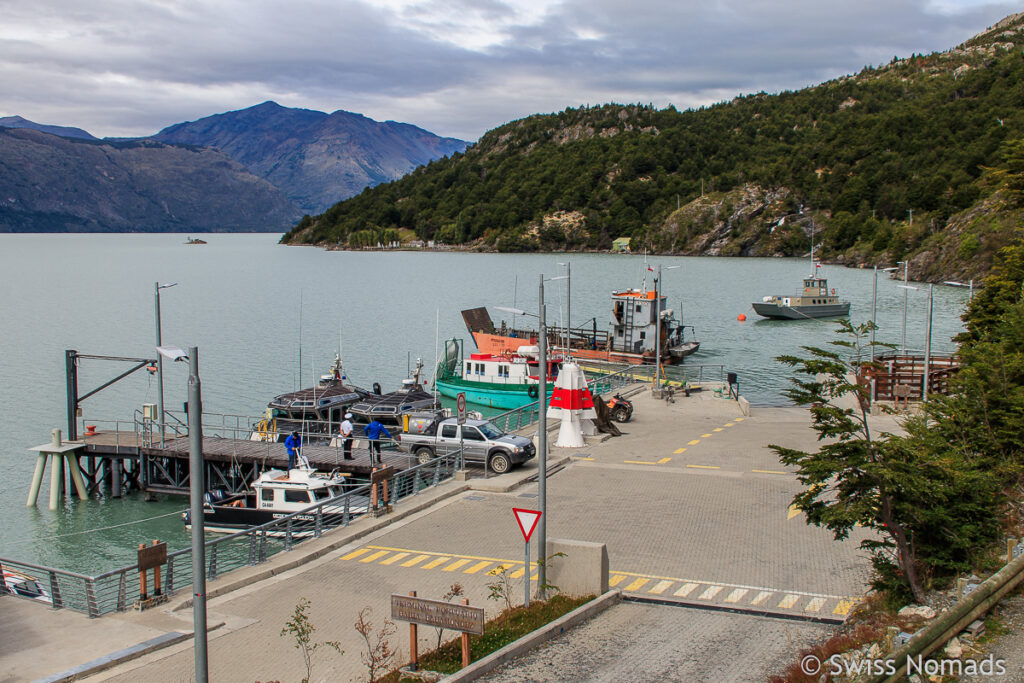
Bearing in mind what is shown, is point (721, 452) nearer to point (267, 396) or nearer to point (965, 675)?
point (965, 675)

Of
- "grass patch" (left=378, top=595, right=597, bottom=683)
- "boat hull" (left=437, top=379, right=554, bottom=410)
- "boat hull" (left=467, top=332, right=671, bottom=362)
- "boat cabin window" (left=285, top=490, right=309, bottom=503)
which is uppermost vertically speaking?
"grass patch" (left=378, top=595, right=597, bottom=683)

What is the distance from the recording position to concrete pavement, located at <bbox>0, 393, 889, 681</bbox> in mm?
14562

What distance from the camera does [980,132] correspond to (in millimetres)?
192750

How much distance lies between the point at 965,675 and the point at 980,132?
21300 cm

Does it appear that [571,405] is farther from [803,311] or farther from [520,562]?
[803,311]

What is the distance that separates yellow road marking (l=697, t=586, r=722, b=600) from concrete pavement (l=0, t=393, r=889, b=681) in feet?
0.10

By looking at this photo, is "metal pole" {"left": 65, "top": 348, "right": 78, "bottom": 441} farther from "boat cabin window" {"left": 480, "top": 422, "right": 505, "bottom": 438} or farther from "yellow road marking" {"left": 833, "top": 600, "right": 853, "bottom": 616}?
"yellow road marking" {"left": 833, "top": 600, "right": 853, "bottom": 616}

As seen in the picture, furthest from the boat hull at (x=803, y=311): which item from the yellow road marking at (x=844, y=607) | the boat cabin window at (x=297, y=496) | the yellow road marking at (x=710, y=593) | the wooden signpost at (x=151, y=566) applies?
the wooden signpost at (x=151, y=566)

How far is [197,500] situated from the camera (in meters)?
9.60

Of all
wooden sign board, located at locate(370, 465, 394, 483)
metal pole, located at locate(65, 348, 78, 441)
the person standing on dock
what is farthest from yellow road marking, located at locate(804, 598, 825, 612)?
metal pole, located at locate(65, 348, 78, 441)

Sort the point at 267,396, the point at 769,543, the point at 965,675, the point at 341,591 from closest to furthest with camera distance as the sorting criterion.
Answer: the point at 965,675 < the point at 341,591 < the point at 769,543 < the point at 267,396

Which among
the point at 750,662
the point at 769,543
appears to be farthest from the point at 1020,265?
the point at 750,662

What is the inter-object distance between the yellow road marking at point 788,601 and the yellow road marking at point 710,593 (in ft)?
3.89

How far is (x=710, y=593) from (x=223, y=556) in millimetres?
12784
